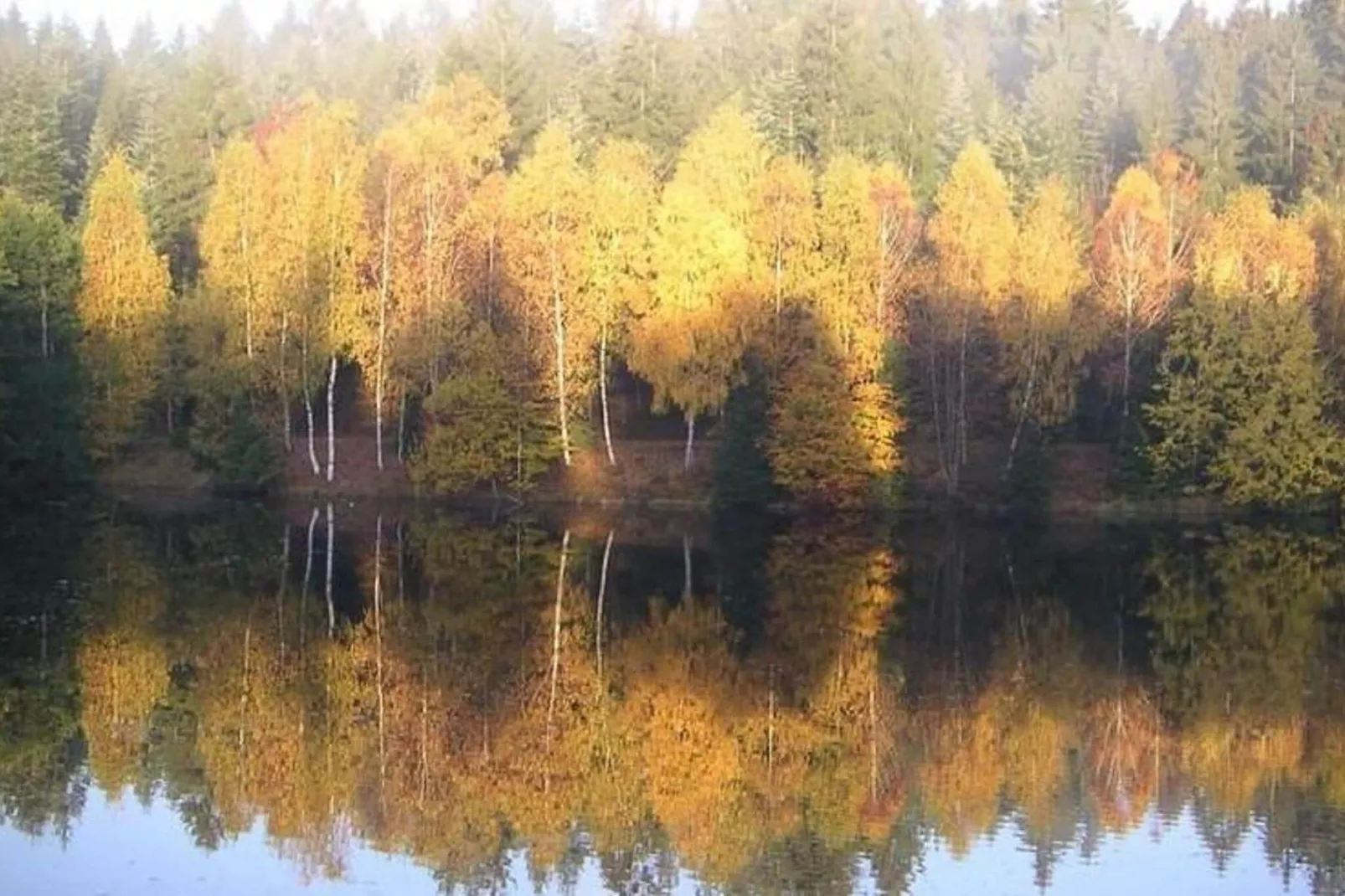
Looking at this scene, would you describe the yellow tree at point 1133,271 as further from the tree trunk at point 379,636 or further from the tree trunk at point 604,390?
the tree trunk at point 379,636

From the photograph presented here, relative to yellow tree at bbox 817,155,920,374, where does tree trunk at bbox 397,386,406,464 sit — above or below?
below

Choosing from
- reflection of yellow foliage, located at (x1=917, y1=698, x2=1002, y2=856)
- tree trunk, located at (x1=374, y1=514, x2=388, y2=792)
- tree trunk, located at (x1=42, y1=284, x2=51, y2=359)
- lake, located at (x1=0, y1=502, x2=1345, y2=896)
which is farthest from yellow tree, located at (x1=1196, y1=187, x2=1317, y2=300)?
tree trunk, located at (x1=42, y1=284, x2=51, y2=359)

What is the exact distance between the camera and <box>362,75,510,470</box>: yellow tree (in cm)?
5391

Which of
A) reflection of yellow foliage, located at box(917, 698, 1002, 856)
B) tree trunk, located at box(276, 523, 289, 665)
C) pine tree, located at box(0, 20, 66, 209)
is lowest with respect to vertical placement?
reflection of yellow foliage, located at box(917, 698, 1002, 856)

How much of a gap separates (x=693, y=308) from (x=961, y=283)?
26.8ft

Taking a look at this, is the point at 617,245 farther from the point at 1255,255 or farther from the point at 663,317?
the point at 1255,255

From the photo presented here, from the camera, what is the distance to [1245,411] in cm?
5256

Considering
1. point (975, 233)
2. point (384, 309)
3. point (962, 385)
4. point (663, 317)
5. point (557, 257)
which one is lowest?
point (962, 385)

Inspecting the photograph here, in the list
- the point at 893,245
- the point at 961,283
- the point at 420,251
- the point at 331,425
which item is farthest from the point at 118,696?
the point at 893,245

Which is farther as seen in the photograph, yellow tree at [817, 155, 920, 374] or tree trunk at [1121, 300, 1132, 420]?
tree trunk at [1121, 300, 1132, 420]

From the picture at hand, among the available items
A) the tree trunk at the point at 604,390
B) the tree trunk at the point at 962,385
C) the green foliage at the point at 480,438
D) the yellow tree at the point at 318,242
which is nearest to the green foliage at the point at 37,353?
the yellow tree at the point at 318,242

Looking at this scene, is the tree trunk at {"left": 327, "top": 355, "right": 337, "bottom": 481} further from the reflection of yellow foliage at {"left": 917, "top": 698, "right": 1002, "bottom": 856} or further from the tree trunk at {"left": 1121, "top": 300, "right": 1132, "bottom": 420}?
the reflection of yellow foliage at {"left": 917, "top": 698, "right": 1002, "bottom": 856}

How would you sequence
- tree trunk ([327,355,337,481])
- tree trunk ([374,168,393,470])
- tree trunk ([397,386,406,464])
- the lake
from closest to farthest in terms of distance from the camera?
the lake < tree trunk ([374,168,393,470]) < tree trunk ([327,355,337,481]) < tree trunk ([397,386,406,464])

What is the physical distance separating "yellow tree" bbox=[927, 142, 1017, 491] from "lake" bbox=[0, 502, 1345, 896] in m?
13.2
